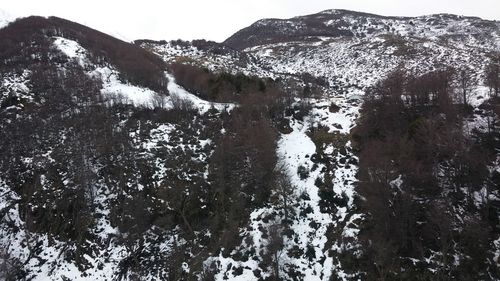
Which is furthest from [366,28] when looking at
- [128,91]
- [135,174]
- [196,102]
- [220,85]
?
[135,174]

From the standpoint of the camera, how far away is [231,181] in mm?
36219

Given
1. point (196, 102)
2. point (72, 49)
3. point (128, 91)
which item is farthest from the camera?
point (72, 49)

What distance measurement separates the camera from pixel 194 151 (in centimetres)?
4003

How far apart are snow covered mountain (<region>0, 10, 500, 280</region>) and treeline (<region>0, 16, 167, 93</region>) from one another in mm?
841

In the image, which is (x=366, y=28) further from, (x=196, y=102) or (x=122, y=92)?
(x=122, y=92)

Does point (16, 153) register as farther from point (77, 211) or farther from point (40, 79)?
point (40, 79)

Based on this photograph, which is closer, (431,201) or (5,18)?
(431,201)

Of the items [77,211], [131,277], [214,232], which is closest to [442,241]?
[214,232]

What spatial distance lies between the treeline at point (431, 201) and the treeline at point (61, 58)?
34.4m

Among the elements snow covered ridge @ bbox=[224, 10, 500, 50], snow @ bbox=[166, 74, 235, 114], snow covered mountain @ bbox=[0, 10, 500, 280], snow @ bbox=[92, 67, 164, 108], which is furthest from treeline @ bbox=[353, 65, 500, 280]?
snow covered ridge @ bbox=[224, 10, 500, 50]

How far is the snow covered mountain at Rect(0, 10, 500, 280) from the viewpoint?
91.4 ft

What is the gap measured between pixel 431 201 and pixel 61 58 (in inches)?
2112

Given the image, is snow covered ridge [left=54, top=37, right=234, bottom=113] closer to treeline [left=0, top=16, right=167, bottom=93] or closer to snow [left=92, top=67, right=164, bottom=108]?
snow [left=92, top=67, right=164, bottom=108]

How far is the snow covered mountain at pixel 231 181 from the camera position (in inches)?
1096
